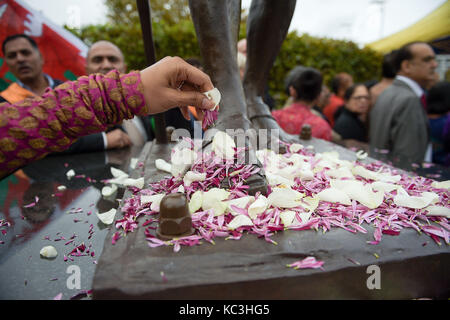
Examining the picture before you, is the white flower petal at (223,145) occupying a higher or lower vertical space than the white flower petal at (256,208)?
higher

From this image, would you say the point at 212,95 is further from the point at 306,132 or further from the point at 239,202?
the point at 306,132

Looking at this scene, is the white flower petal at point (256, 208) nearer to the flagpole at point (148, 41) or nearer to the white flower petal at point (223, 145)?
the white flower petal at point (223, 145)

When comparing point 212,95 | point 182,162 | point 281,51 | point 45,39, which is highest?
point 45,39

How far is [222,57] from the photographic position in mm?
1580

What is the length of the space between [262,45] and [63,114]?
56.3 inches

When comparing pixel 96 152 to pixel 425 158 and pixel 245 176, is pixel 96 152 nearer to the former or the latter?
pixel 245 176

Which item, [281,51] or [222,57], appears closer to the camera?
[222,57]

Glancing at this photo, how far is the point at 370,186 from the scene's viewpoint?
1393mm

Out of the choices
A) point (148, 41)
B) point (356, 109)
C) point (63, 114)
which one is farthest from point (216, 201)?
point (356, 109)

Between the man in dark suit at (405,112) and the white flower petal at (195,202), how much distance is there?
2.23 meters

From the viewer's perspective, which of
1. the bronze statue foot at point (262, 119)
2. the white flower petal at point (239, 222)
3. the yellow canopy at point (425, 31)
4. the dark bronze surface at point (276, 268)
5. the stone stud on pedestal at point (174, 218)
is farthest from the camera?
the yellow canopy at point (425, 31)

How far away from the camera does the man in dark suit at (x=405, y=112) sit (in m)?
3.15

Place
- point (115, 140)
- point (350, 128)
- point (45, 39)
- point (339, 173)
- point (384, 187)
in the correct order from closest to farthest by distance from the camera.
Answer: point (384, 187) < point (339, 173) < point (115, 140) < point (350, 128) < point (45, 39)

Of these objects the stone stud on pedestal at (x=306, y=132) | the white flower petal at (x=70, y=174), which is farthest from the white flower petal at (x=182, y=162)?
the stone stud on pedestal at (x=306, y=132)
